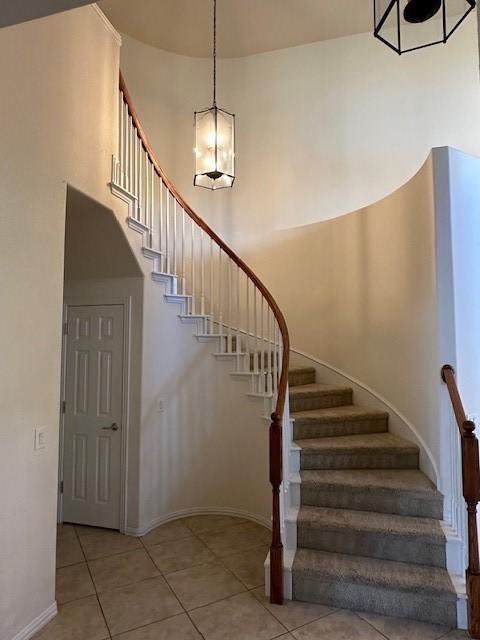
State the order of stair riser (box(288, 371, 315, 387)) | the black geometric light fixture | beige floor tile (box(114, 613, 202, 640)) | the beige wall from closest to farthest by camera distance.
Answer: the beige wall
beige floor tile (box(114, 613, 202, 640))
the black geometric light fixture
stair riser (box(288, 371, 315, 387))

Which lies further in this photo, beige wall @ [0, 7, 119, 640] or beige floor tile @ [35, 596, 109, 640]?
beige floor tile @ [35, 596, 109, 640]

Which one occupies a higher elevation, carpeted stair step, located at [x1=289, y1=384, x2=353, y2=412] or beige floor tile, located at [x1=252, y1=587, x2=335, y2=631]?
carpeted stair step, located at [x1=289, y1=384, x2=353, y2=412]

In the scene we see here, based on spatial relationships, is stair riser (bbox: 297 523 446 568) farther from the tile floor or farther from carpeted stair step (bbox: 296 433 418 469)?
carpeted stair step (bbox: 296 433 418 469)

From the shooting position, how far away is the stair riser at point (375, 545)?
2572 millimetres

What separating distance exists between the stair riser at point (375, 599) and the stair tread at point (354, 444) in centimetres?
93

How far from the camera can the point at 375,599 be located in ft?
8.02

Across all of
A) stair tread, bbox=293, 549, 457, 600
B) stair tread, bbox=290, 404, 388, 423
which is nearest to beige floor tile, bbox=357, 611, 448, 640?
stair tread, bbox=293, 549, 457, 600

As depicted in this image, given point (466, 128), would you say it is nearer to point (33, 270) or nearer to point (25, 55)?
point (25, 55)

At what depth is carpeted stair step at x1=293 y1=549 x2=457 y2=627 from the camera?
236cm

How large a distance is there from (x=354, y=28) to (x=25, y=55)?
434cm

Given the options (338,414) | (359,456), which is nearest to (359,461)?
(359,456)

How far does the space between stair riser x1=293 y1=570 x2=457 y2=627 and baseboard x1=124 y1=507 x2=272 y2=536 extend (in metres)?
1.06

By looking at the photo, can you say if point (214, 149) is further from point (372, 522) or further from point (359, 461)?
point (372, 522)

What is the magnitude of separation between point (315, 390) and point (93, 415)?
2121mm
